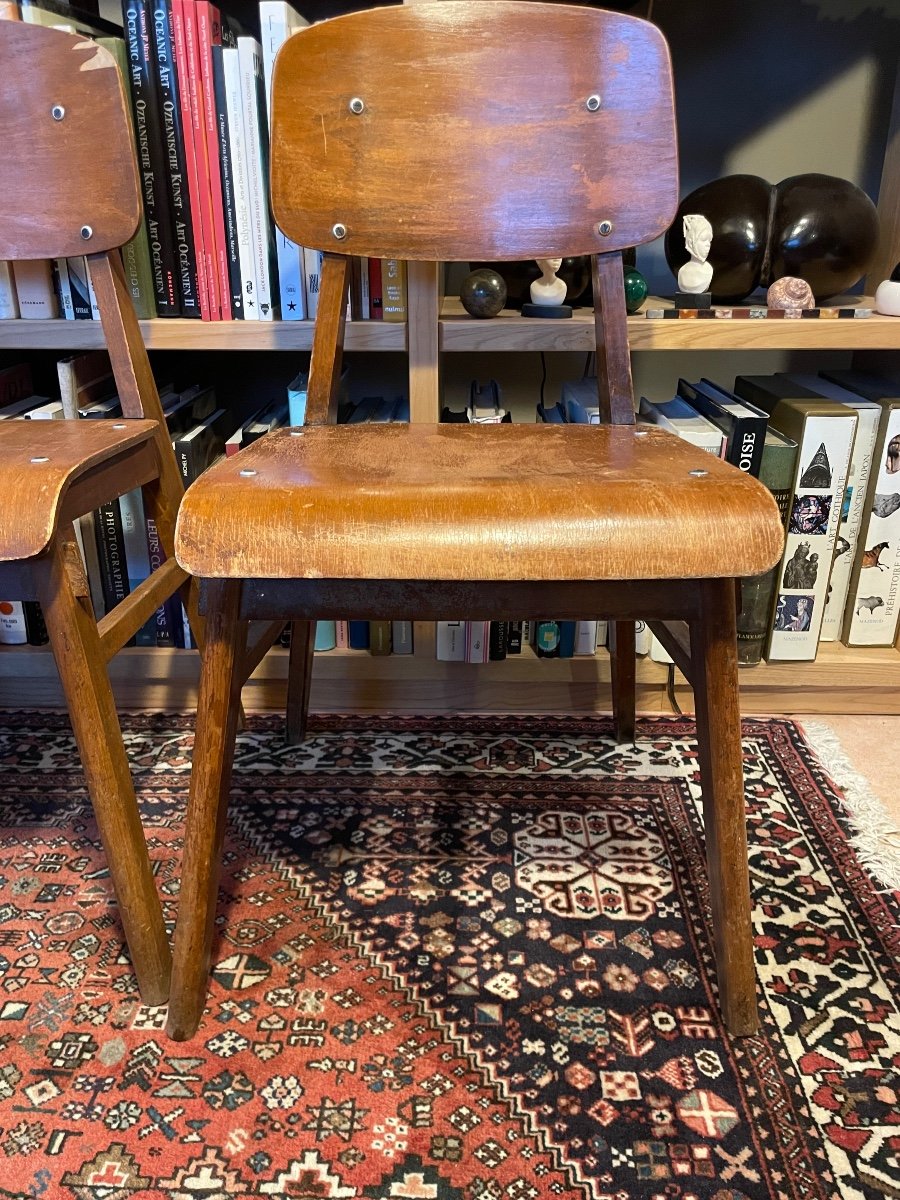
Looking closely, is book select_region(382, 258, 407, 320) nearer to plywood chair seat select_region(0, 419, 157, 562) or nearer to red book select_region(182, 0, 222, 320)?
red book select_region(182, 0, 222, 320)

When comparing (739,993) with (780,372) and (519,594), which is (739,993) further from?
(780,372)

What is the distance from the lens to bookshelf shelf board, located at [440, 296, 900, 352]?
104 cm

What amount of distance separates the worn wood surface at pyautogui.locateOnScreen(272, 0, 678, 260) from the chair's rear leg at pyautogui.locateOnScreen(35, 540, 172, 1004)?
0.42 metres

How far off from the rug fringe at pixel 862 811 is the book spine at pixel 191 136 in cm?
95

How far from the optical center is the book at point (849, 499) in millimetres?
1130

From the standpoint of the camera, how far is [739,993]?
737 millimetres

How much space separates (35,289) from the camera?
3.54ft

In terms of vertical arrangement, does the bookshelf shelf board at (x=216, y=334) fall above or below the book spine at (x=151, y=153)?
below

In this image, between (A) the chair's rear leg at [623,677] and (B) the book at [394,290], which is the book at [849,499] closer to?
Answer: (A) the chair's rear leg at [623,677]

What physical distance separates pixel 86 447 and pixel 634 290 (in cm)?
68

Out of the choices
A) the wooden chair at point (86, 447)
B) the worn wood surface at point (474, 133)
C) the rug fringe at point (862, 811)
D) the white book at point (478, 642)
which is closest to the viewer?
the wooden chair at point (86, 447)

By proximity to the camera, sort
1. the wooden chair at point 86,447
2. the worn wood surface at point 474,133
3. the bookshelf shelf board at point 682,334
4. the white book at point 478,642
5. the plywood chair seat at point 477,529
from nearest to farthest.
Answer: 1. the plywood chair seat at point 477,529
2. the wooden chair at point 86,447
3. the worn wood surface at point 474,133
4. the bookshelf shelf board at point 682,334
5. the white book at point 478,642

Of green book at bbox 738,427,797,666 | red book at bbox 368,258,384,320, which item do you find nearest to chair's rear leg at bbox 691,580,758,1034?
green book at bbox 738,427,797,666

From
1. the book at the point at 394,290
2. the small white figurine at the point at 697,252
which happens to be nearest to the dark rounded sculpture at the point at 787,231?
the small white figurine at the point at 697,252
